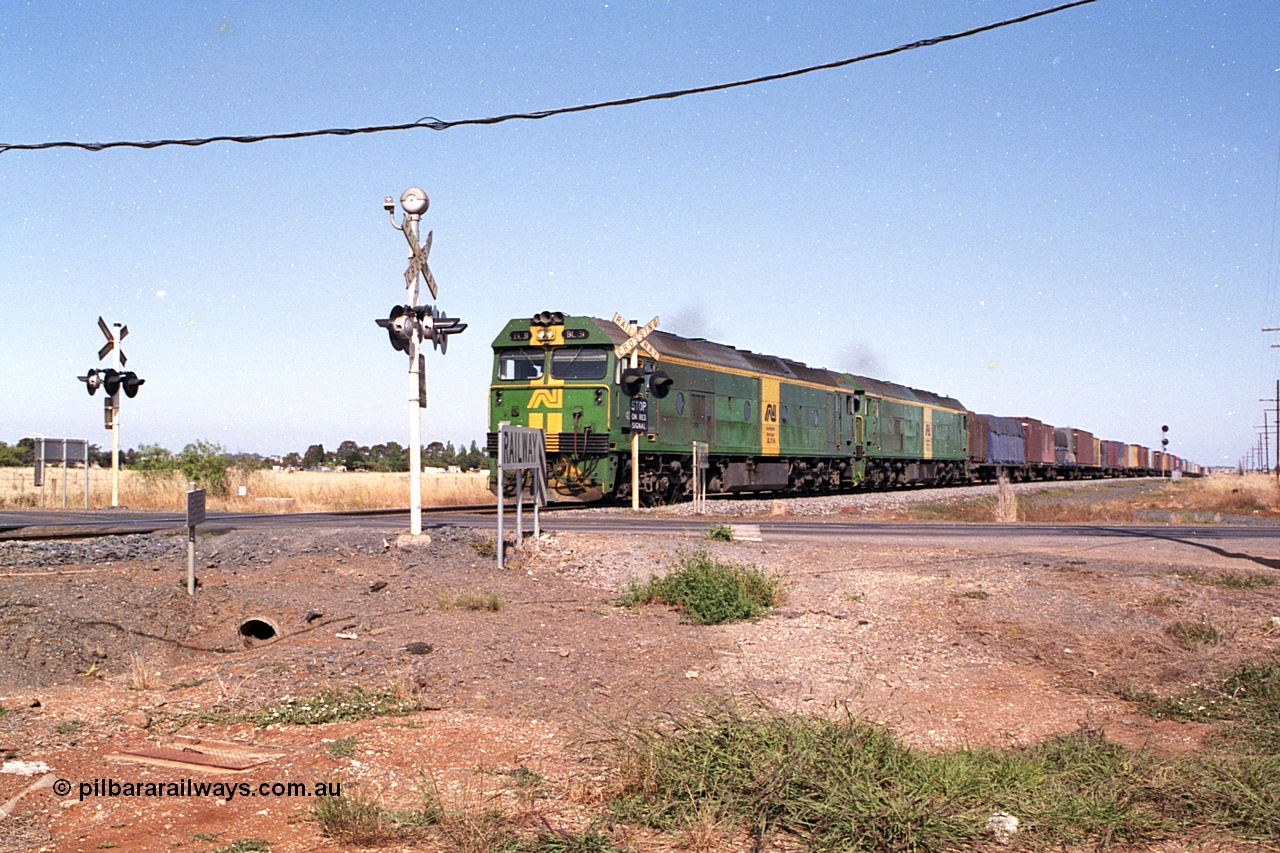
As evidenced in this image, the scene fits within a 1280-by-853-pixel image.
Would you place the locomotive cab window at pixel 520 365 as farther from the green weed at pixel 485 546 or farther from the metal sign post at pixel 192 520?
the metal sign post at pixel 192 520

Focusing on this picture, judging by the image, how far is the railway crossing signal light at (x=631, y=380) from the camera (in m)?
22.9

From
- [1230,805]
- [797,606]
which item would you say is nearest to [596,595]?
[797,606]

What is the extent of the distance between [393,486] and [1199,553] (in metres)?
26.5

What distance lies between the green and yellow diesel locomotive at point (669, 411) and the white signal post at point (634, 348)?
0.24 meters

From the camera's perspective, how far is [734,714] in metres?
5.72

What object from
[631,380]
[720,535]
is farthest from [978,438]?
[720,535]

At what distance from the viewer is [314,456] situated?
10825 centimetres

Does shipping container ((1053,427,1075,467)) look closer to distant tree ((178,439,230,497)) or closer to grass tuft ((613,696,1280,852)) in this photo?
distant tree ((178,439,230,497))

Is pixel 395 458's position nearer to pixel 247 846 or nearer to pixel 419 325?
pixel 419 325

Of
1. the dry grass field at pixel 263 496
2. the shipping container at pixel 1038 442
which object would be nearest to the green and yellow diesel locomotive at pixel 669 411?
the dry grass field at pixel 263 496

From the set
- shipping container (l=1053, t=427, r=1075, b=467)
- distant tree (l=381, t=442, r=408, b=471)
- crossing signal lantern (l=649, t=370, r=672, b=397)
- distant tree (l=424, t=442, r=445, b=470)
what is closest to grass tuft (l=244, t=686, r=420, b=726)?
crossing signal lantern (l=649, t=370, r=672, b=397)

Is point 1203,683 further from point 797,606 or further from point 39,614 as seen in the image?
point 39,614

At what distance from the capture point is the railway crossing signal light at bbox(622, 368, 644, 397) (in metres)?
22.9

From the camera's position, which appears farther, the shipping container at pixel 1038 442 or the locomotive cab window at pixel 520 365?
the shipping container at pixel 1038 442
